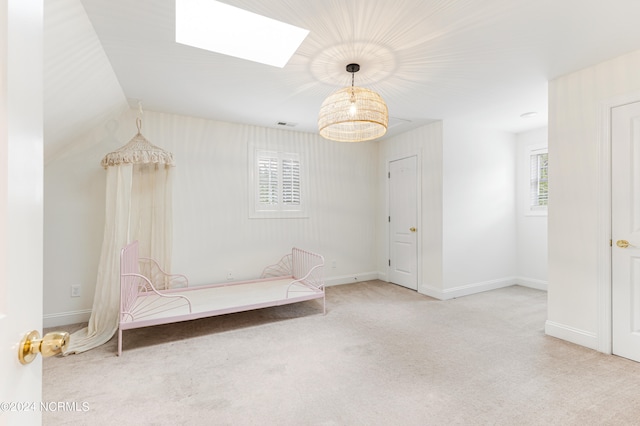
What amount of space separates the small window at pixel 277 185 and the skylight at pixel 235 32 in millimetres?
2011

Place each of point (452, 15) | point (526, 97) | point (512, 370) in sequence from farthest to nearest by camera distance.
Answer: point (526, 97) < point (512, 370) < point (452, 15)

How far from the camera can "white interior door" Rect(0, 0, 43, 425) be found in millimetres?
528

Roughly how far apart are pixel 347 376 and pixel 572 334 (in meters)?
2.20

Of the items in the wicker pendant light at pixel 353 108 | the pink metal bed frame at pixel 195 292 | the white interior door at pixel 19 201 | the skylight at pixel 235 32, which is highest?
the skylight at pixel 235 32

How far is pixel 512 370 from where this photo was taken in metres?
2.26

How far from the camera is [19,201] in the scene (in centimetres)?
57

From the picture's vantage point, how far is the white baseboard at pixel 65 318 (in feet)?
10.3

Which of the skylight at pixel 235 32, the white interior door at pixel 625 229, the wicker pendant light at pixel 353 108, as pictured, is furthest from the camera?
the white interior door at pixel 625 229

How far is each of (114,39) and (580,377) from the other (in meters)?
4.21

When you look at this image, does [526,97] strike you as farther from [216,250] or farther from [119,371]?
[119,371]

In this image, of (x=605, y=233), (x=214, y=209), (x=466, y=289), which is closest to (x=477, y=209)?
(x=466, y=289)

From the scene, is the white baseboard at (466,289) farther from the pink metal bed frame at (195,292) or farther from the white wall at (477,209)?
the pink metal bed frame at (195,292)

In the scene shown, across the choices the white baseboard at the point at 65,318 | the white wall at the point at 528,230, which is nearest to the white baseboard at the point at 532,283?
the white wall at the point at 528,230

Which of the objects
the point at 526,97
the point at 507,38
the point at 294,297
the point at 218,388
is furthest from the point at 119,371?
the point at 526,97
